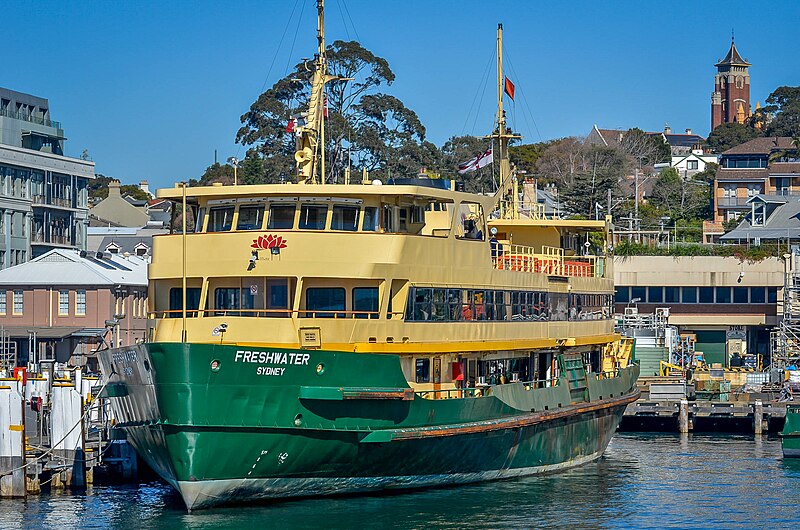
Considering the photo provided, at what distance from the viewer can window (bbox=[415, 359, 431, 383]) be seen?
33.1 meters

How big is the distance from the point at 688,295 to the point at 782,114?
76.7 metres

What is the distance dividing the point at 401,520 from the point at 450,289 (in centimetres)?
604

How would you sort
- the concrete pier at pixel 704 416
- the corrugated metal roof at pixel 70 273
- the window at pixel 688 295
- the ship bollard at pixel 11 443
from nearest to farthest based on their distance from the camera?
the ship bollard at pixel 11 443
the concrete pier at pixel 704 416
the corrugated metal roof at pixel 70 273
the window at pixel 688 295

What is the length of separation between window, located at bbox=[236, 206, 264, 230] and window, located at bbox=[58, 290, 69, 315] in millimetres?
33740

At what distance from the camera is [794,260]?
7275 centimetres

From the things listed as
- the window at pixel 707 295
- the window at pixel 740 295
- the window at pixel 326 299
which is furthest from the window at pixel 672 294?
the window at pixel 326 299

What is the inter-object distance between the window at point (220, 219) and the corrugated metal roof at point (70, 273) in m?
31.7

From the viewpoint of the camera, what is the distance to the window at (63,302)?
211 ft

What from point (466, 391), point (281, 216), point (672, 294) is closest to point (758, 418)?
point (466, 391)

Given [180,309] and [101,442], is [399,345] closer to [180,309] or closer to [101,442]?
[180,309]

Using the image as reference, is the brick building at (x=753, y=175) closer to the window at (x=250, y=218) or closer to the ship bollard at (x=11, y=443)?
the window at (x=250, y=218)

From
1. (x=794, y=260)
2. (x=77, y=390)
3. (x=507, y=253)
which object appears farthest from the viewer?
(x=794, y=260)

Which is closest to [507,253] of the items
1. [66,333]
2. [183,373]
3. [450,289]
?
[450,289]

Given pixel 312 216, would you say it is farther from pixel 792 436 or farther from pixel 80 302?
pixel 80 302
